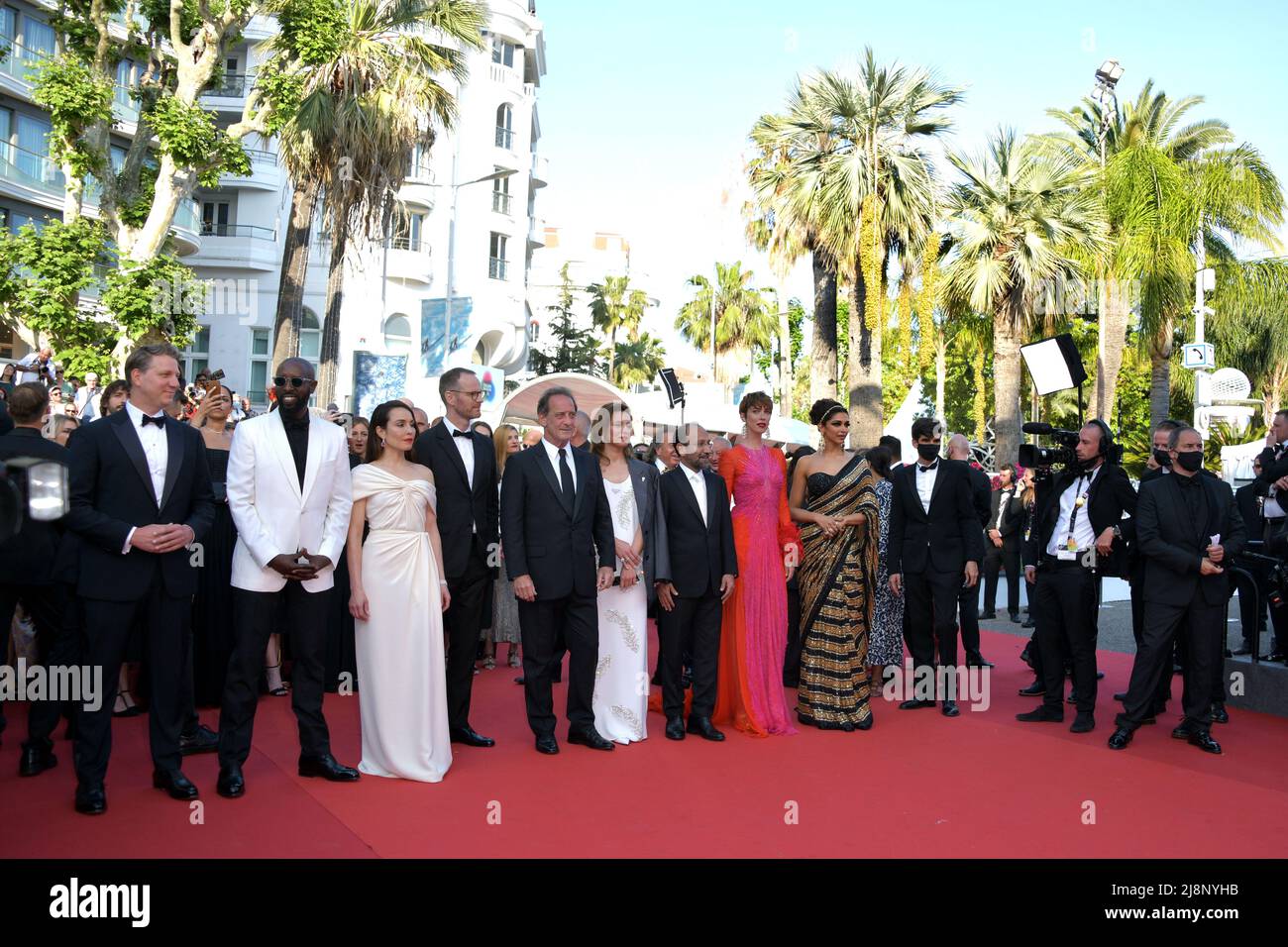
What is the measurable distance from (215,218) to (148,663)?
35.0 meters

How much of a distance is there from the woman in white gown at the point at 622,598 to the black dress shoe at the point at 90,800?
2.90 m

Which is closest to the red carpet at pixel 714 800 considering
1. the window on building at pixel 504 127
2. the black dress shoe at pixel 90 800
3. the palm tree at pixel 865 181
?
Result: the black dress shoe at pixel 90 800

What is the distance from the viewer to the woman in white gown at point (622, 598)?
718 centimetres

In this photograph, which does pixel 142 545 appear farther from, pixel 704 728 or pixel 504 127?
pixel 504 127

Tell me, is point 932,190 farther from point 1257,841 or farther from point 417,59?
point 1257,841

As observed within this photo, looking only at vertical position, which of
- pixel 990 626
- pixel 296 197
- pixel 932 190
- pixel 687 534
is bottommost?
pixel 990 626

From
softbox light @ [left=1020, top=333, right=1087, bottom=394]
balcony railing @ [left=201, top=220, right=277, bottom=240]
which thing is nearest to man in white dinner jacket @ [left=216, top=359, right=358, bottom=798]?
softbox light @ [left=1020, top=333, right=1087, bottom=394]

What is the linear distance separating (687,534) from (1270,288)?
102 ft

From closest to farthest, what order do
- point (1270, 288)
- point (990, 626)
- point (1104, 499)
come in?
point (1104, 499)
point (990, 626)
point (1270, 288)

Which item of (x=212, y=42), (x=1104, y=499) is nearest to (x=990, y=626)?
(x=1104, y=499)

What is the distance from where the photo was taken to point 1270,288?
32.2 m

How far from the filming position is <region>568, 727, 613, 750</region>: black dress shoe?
688cm

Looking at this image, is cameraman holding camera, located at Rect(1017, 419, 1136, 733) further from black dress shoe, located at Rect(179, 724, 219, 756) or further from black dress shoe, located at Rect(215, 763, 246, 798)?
black dress shoe, located at Rect(179, 724, 219, 756)

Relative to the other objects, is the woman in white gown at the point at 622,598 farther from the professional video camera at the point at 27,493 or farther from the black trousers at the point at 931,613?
the professional video camera at the point at 27,493
